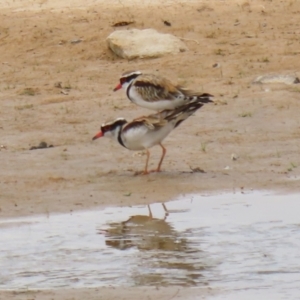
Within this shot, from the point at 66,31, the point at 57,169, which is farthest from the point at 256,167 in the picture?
the point at 66,31

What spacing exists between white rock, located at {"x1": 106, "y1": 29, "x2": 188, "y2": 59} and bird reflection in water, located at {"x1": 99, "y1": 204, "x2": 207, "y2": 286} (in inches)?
238

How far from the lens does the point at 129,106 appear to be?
12820mm

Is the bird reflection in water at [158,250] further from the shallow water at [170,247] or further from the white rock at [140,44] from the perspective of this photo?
the white rock at [140,44]

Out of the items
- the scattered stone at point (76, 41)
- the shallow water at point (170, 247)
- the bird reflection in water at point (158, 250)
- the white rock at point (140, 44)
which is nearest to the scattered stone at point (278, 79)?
the white rock at point (140, 44)

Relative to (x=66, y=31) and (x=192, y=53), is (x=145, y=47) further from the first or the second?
(x=66, y=31)

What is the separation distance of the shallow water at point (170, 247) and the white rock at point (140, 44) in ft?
18.8

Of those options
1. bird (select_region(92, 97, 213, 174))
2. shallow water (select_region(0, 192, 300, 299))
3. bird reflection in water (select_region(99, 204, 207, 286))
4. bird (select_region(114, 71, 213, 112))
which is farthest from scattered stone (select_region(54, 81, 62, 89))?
bird reflection in water (select_region(99, 204, 207, 286))

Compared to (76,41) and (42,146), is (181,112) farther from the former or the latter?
(76,41)

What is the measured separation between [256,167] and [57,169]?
6.38 feet

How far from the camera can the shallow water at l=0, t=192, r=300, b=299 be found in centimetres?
694

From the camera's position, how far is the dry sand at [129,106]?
958 cm

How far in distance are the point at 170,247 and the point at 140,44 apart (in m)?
7.35

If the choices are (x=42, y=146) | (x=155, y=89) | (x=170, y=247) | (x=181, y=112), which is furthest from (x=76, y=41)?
(x=170, y=247)

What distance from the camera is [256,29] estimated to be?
15.6 metres
